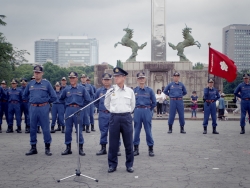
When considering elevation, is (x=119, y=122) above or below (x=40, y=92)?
below

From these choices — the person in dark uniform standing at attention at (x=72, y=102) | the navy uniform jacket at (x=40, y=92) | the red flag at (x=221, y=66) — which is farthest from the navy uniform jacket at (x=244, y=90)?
the navy uniform jacket at (x=40, y=92)

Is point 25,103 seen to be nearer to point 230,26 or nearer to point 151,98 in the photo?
point 151,98

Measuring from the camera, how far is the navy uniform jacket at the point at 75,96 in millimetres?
8477

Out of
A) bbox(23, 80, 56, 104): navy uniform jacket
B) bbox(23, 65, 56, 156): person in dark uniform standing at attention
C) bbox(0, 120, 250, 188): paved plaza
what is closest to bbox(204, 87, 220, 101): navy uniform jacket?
bbox(0, 120, 250, 188): paved plaza

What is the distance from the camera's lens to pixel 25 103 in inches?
521

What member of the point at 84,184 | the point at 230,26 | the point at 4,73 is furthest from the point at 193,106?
the point at 230,26

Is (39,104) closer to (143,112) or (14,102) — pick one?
(143,112)

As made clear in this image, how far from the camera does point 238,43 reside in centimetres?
→ 16512

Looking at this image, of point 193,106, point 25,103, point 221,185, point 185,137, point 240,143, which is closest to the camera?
point 221,185

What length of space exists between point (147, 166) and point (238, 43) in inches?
6649

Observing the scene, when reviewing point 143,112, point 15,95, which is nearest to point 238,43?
point 15,95

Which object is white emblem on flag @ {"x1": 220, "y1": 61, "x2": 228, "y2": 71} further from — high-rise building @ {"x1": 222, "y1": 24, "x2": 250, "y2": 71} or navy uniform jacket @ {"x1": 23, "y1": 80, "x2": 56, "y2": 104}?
high-rise building @ {"x1": 222, "y1": 24, "x2": 250, "y2": 71}

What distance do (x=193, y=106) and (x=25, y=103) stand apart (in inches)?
380

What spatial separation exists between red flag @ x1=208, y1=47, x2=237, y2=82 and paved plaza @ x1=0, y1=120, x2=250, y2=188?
3.12 m
